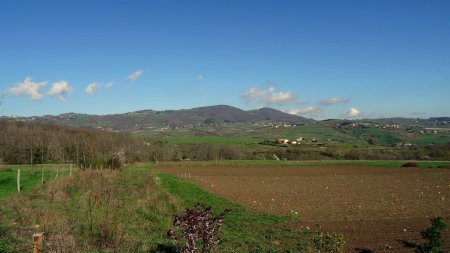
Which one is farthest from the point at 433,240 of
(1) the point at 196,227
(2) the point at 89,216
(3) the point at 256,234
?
(2) the point at 89,216

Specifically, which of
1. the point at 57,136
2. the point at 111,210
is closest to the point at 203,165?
the point at 57,136

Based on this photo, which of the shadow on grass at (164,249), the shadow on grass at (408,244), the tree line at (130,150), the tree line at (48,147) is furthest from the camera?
the tree line at (130,150)

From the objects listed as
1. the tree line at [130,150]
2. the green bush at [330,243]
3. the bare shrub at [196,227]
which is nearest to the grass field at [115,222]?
the green bush at [330,243]

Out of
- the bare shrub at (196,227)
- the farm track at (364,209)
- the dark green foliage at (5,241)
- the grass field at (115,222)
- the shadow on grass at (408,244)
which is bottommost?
the farm track at (364,209)

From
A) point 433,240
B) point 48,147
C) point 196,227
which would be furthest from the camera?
point 48,147

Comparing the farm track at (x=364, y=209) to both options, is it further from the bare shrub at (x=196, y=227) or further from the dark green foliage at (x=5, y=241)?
the dark green foliage at (x=5, y=241)

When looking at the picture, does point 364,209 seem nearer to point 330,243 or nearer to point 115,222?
point 330,243

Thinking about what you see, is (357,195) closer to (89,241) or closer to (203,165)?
(89,241)

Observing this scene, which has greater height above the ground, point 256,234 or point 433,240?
point 433,240

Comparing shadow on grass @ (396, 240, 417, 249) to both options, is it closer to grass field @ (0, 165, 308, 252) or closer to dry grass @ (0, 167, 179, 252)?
grass field @ (0, 165, 308, 252)

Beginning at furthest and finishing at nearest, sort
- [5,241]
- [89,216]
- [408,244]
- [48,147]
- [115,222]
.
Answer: [48,147]
[89,216]
[408,244]
[115,222]
[5,241]

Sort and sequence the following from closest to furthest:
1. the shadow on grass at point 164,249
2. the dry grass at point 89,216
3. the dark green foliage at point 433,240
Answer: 1. the dark green foliage at point 433,240
2. the dry grass at point 89,216
3. the shadow on grass at point 164,249

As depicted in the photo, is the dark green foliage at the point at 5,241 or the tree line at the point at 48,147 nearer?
the dark green foliage at the point at 5,241

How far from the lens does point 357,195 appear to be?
33.0m
